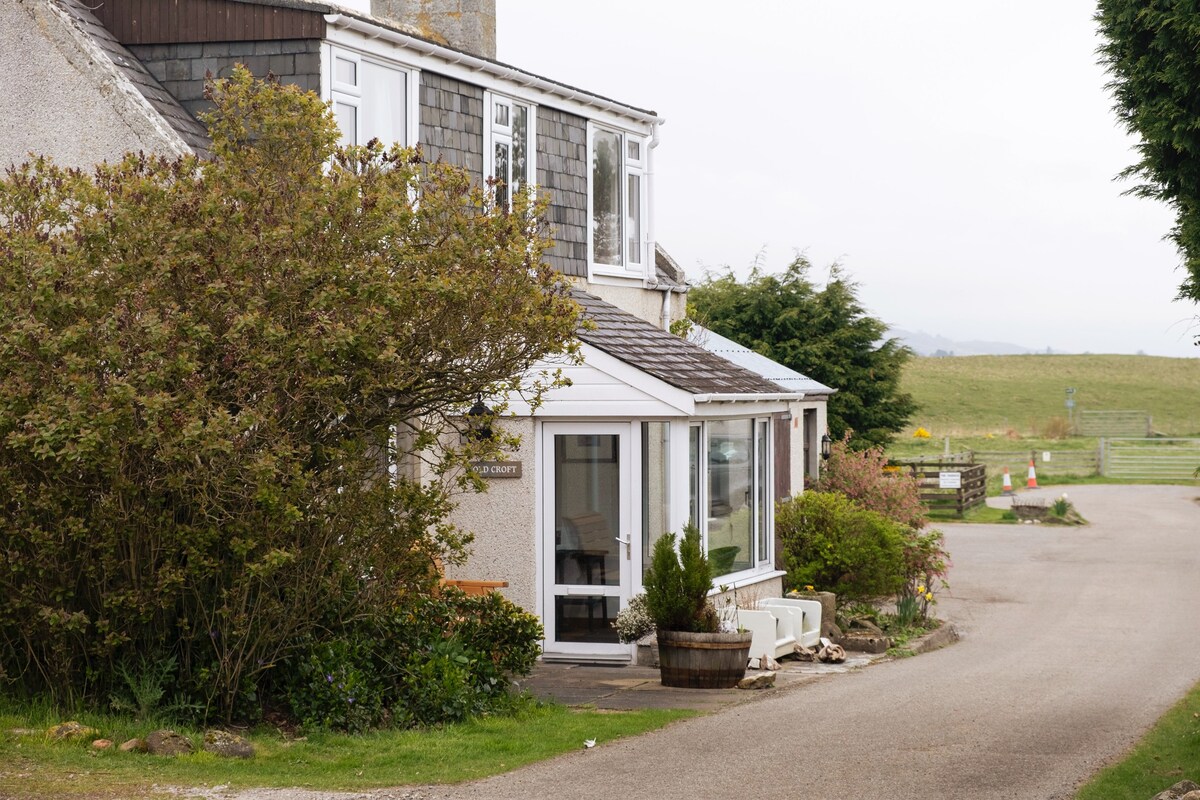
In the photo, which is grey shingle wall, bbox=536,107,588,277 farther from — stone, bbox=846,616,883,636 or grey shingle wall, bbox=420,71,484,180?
stone, bbox=846,616,883,636

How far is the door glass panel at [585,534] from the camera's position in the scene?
1472cm

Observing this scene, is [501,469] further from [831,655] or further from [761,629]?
[831,655]

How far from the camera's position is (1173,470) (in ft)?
165

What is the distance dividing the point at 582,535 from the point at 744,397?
239 centimetres

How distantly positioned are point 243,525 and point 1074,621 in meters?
13.8

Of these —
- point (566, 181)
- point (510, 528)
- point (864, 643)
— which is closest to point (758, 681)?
point (510, 528)

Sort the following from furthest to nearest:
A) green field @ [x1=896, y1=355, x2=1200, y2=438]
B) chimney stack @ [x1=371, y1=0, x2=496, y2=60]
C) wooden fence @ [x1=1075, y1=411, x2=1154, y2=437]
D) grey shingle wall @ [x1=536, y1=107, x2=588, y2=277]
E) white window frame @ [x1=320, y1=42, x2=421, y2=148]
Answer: green field @ [x1=896, y1=355, x2=1200, y2=438], wooden fence @ [x1=1075, y1=411, x2=1154, y2=437], chimney stack @ [x1=371, y1=0, x2=496, y2=60], grey shingle wall @ [x1=536, y1=107, x2=588, y2=277], white window frame @ [x1=320, y1=42, x2=421, y2=148]

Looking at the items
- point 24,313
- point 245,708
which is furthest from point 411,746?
point 24,313

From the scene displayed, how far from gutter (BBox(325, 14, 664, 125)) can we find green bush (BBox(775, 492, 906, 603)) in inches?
227

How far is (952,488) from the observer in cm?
3562

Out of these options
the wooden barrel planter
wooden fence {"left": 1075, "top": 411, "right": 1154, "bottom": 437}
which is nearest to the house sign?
the wooden barrel planter

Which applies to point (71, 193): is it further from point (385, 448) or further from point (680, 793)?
point (680, 793)

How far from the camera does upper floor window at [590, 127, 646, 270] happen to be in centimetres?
1925

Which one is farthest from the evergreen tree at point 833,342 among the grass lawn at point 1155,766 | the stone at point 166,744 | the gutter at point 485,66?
the stone at point 166,744
